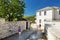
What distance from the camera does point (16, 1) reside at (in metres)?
29.2

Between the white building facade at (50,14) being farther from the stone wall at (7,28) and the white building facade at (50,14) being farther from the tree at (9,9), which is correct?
the stone wall at (7,28)

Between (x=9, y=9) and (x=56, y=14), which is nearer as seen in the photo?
(x=9, y=9)

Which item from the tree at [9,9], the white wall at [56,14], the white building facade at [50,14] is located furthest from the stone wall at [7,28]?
the white wall at [56,14]

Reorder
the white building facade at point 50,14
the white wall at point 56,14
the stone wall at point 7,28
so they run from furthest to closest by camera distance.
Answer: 1. the white wall at point 56,14
2. the white building facade at point 50,14
3. the stone wall at point 7,28

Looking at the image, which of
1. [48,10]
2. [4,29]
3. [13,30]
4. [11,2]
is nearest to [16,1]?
[11,2]

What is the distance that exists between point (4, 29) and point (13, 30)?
316 cm

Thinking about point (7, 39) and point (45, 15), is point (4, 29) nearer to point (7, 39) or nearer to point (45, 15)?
point (7, 39)

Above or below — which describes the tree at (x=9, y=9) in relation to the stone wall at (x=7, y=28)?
above

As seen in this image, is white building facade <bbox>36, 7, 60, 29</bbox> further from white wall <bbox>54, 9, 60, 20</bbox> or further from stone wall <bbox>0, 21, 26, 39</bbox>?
stone wall <bbox>0, 21, 26, 39</bbox>

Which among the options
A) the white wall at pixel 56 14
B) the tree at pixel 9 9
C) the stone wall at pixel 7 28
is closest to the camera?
the stone wall at pixel 7 28

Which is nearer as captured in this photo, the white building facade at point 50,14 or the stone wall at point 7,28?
the stone wall at point 7,28

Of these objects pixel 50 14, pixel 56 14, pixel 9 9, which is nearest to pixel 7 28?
pixel 9 9

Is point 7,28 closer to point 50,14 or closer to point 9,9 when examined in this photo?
point 9,9

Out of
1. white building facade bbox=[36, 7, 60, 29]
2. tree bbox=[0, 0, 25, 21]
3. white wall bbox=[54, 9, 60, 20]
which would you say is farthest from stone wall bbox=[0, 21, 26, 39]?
white wall bbox=[54, 9, 60, 20]
